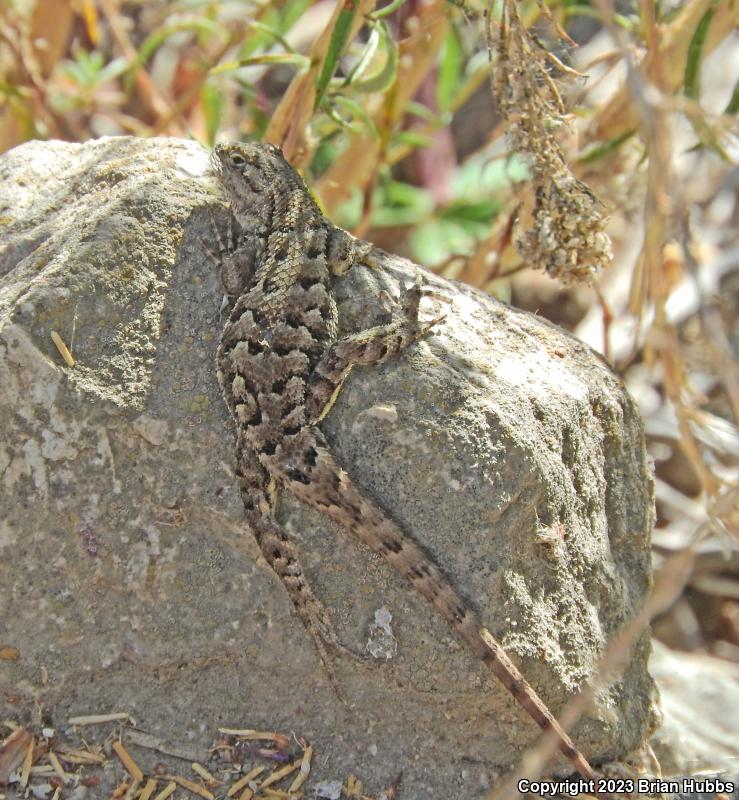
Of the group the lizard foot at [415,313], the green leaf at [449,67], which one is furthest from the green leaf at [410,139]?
the lizard foot at [415,313]

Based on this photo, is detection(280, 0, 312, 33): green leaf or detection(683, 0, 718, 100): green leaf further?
detection(280, 0, 312, 33): green leaf

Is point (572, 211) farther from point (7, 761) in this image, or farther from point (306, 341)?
point (7, 761)

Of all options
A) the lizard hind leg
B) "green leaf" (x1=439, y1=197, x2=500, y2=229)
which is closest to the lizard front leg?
the lizard hind leg

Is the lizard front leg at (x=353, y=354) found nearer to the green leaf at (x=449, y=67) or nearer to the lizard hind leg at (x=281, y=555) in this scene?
the lizard hind leg at (x=281, y=555)

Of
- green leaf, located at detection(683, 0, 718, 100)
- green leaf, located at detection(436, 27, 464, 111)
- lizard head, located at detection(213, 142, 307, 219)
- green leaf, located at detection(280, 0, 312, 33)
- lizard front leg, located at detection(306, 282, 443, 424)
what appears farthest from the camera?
green leaf, located at detection(436, 27, 464, 111)

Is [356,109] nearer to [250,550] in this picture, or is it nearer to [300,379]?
[300,379]

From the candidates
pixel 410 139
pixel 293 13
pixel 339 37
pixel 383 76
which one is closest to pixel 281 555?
pixel 339 37

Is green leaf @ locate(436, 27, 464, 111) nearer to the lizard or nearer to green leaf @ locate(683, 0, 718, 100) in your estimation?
green leaf @ locate(683, 0, 718, 100)
